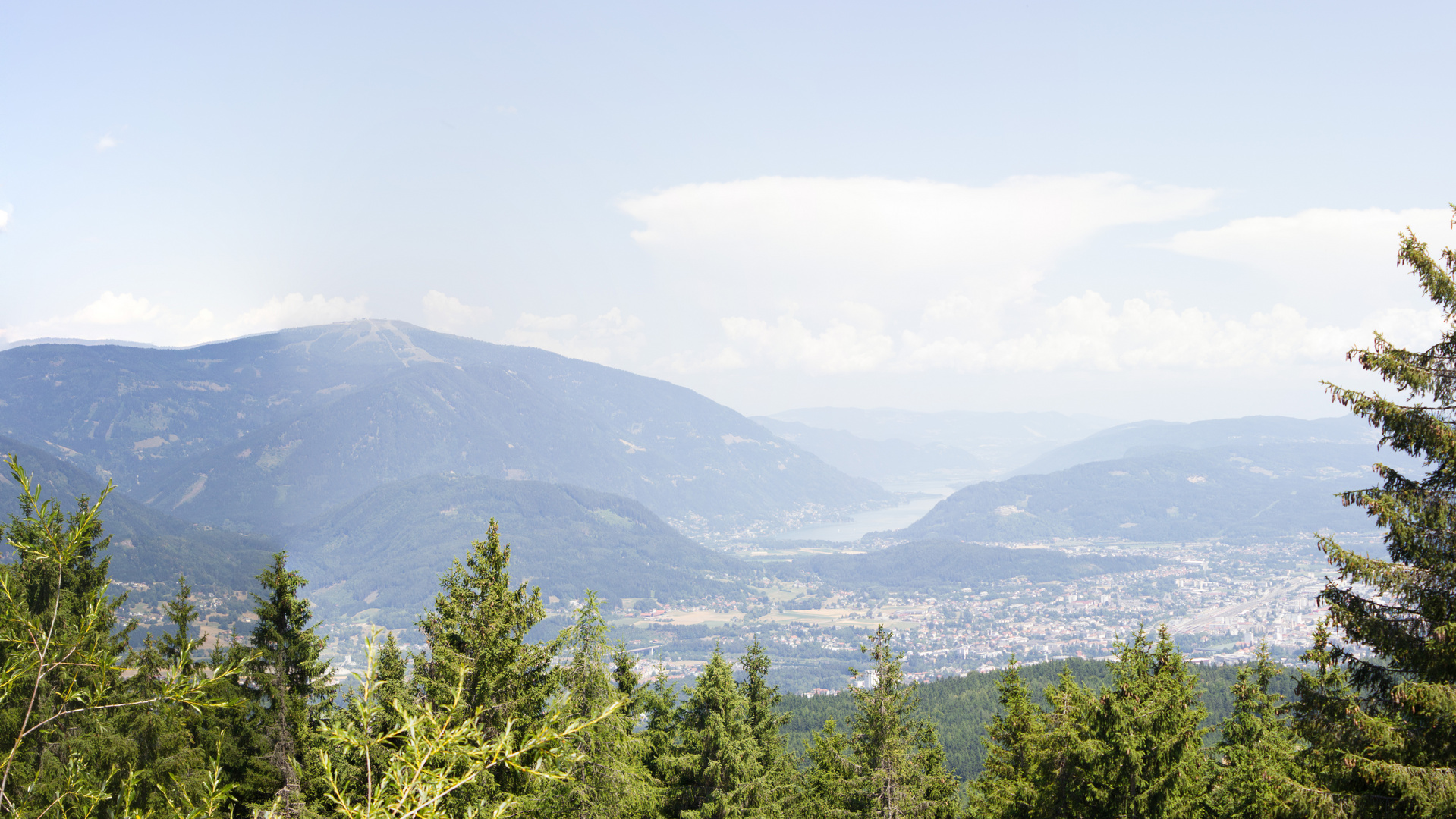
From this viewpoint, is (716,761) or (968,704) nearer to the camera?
(716,761)

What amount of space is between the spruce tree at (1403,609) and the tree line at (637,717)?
30 mm

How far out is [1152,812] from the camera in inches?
606

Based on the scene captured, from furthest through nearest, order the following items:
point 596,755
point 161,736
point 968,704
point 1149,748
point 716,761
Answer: point 968,704
point 716,761
point 161,736
point 1149,748
point 596,755

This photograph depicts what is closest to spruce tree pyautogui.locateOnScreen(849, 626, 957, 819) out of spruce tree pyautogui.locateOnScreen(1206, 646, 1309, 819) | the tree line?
the tree line

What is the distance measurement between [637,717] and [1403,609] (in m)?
18.4

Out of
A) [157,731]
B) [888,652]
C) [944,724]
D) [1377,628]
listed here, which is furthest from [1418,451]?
[944,724]

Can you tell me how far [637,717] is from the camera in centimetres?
2217

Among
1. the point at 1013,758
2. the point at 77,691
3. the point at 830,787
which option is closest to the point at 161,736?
the point at 830,787

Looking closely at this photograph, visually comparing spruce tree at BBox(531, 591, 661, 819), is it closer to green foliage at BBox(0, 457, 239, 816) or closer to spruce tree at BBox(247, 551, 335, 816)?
green foliage at BBox(0, 457, 239, 816)

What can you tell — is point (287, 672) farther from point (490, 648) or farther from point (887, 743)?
point (887, 743)

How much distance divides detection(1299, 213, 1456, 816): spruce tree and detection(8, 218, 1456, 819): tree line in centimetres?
3

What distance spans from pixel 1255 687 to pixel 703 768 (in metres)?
17.0

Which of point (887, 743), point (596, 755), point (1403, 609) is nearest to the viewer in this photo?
point (1403, 609)

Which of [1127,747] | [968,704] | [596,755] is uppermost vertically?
[596,755]
